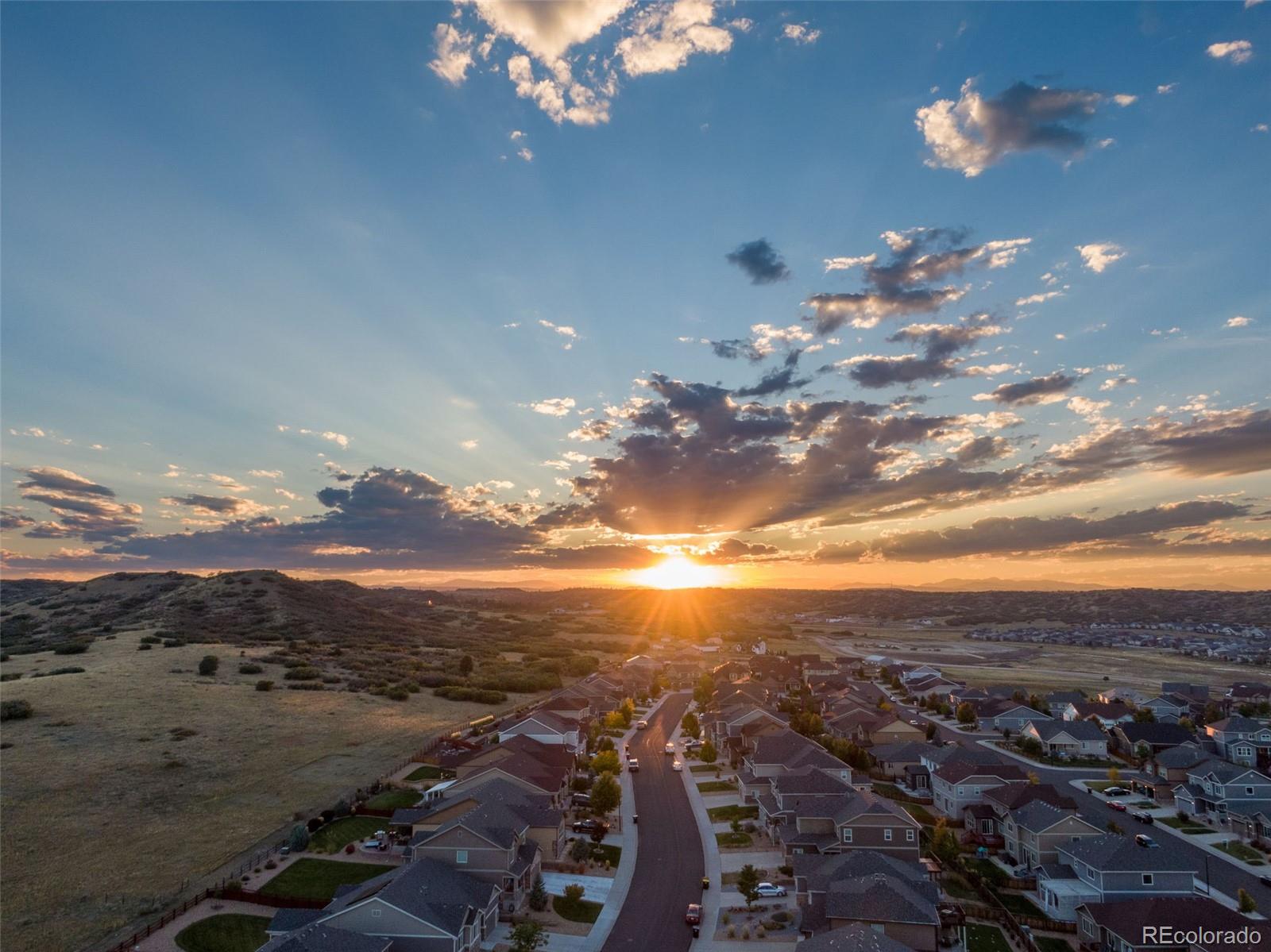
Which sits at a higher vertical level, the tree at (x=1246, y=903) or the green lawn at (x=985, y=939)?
the tree at (x=1246, y=903)

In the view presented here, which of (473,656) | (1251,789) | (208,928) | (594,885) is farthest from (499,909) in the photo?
(473,656)

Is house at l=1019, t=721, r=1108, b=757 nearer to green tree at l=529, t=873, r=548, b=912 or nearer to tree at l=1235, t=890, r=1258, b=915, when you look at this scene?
tree at l=1235, t=890, r=1258, b=915

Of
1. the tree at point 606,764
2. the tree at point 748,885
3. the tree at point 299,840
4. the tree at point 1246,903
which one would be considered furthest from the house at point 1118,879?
the tree at point 299,840

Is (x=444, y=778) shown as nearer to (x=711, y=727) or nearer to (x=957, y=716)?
(x=711, y=727)

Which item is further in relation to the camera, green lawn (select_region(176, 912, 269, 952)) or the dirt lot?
the dirt lot

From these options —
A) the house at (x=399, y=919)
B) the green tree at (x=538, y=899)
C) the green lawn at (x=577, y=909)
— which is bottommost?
the green lawn at (x=577, y=909)

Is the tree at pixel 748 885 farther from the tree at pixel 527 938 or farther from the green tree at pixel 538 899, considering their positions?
the tree at pixel 527 938

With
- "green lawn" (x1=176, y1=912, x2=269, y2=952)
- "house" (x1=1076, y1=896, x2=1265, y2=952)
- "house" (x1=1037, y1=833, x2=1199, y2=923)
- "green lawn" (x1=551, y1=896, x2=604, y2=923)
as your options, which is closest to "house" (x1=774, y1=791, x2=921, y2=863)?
"house" (x1=1037, y1=833, x2=1199, y2=923)
